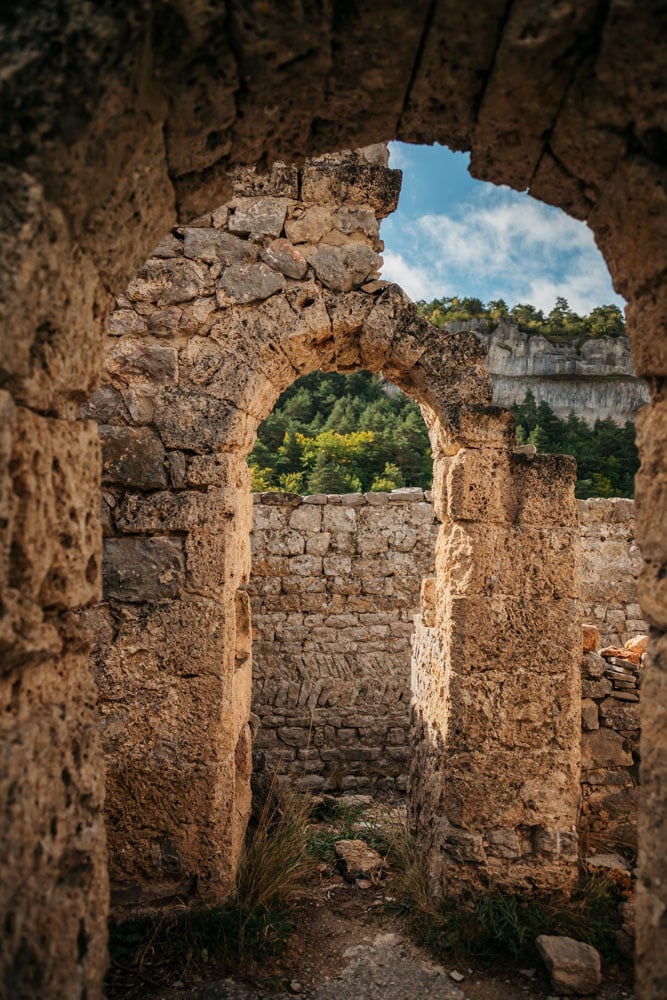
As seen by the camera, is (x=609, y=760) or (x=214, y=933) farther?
(x=609, y=760)

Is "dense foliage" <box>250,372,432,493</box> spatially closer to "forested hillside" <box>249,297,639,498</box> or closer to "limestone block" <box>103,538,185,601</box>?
"forested hillside" <box>249,297,639,498</box>

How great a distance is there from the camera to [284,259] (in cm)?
382

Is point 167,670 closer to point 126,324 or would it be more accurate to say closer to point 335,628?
point 126,324

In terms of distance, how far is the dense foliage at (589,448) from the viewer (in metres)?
17.4

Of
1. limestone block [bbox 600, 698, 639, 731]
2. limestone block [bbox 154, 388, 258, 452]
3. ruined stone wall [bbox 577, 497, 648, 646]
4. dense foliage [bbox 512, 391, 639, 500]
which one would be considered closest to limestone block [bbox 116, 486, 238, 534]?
limestone block [bbox 154, 388, 258, 452]

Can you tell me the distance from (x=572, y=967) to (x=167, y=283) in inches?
164

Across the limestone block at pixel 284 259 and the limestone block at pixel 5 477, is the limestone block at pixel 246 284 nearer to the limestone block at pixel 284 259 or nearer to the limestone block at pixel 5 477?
the limestone block at pixel 284 259

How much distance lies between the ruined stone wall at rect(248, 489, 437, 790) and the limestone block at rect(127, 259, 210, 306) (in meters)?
3.50

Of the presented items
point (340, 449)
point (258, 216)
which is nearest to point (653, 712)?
point (258, 216)

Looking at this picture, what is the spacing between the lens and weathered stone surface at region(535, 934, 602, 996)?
312 cm

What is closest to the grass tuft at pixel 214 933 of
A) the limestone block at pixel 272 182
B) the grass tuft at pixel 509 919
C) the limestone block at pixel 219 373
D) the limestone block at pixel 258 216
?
the grass tuft at pixel 509 919

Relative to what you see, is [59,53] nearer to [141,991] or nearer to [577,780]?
[141,991]

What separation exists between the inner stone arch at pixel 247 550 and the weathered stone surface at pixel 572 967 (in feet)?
1.47

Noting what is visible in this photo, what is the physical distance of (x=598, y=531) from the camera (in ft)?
28.2
